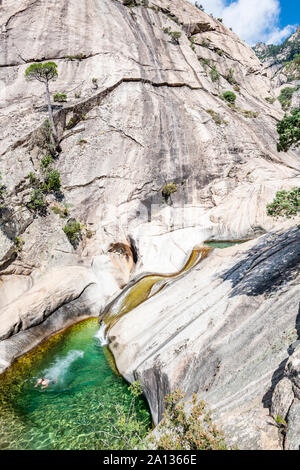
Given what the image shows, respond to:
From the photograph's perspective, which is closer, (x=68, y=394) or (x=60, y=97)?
(x=68, y=394)

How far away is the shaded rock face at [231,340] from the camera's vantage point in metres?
6.73

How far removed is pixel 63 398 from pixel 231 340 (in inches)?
352

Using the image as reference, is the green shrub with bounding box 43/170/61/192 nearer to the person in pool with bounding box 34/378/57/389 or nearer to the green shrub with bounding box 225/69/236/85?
the person in pool with bounding box 34/378/57/389

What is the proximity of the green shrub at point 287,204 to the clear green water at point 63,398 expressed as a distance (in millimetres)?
9917

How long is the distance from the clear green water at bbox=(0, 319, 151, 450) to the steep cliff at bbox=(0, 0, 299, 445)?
1.98 metres

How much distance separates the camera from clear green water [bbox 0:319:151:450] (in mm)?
10414

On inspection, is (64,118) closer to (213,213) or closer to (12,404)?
(213,213)

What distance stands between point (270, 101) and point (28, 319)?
59.1 metres

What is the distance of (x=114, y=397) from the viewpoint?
12.6 metres

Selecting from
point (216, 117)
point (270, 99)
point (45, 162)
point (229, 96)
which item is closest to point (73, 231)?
point (45, 162)

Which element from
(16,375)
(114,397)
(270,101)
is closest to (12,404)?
(16,375)

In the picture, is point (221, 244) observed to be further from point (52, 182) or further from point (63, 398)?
point (52, 182)

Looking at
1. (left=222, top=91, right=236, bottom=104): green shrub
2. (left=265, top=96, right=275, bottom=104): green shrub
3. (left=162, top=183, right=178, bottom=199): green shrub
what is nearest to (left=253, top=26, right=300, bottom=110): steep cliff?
→ (left=265, top=96, right=275, bottom=104): green shrub

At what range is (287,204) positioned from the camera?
9914 millimetres
